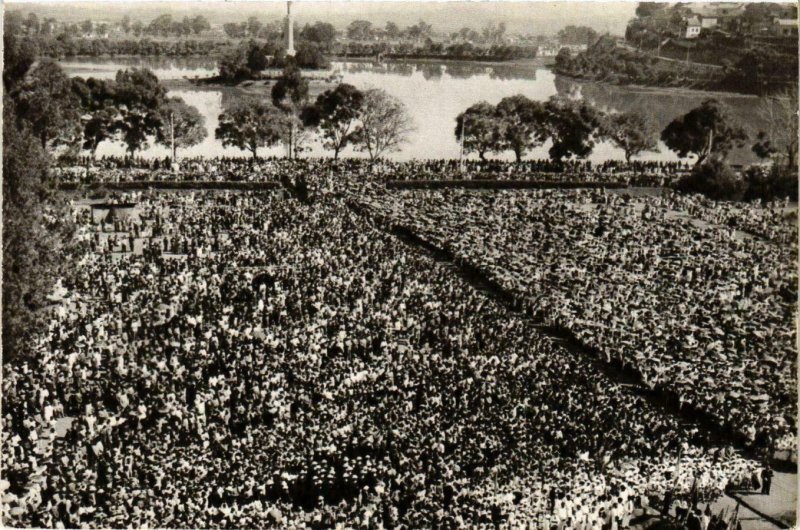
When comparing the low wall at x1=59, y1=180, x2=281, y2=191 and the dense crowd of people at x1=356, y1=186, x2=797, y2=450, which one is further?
the low wall at x1=59, y1=180, x2=281, y2=191

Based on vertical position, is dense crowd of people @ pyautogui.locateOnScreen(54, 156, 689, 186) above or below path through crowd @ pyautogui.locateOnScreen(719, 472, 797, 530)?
above

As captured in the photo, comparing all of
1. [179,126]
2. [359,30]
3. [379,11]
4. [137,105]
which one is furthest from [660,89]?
[137,105]

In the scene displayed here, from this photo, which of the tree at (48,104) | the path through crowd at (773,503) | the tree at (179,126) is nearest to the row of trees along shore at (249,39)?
the tree at (48,104)

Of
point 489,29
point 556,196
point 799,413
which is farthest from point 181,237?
point 799,413

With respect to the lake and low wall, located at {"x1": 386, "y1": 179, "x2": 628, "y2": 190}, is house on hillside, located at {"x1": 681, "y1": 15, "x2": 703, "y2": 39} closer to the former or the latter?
the lake

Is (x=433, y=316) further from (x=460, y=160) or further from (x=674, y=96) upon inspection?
(x=674, y=96)

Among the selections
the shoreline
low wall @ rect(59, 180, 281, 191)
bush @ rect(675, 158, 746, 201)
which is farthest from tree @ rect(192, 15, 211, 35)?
bush @ rect(675, 158, 746, 201)
